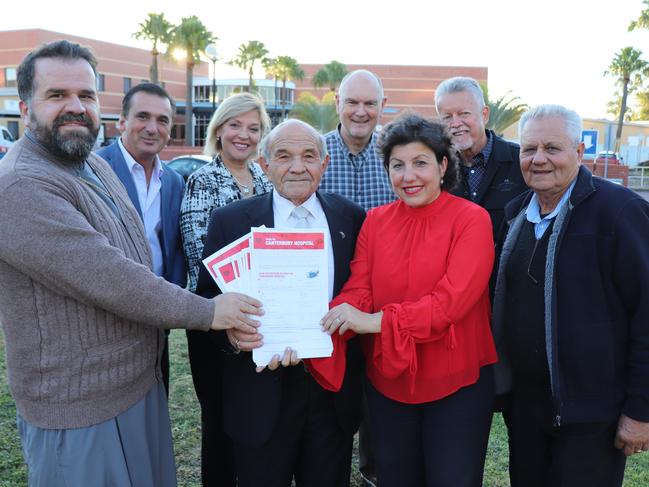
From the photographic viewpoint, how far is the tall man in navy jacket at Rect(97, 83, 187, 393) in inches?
152

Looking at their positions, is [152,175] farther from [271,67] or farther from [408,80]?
[408,80]

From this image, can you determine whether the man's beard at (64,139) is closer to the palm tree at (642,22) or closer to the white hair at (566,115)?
the white hair at (566,115)

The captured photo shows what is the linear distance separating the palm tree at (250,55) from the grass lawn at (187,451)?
55.3 m

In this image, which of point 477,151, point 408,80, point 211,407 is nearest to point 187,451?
point 211,407

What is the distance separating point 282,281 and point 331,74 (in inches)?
2630

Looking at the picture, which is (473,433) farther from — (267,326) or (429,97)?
(429,97)

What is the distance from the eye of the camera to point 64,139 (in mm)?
2477

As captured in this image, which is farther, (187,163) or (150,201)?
(187,163)

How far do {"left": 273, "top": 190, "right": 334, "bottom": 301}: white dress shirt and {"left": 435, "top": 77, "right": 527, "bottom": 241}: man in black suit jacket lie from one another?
3.99ft

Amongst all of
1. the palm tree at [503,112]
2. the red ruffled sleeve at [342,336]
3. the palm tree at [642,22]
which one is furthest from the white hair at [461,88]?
the palm tree at [642,22]

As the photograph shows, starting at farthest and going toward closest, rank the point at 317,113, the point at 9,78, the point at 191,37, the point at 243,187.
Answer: the point at 9,78
the point at 191,37
the point at 317,113
the point at 243,187

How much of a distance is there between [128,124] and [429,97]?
236 feet

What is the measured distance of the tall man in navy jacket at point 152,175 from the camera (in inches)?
152

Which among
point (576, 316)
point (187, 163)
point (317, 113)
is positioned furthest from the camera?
point (317, 113)
